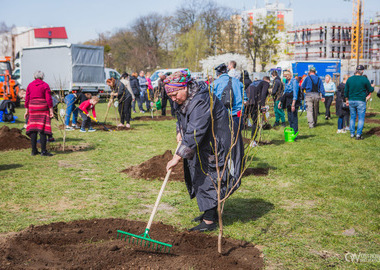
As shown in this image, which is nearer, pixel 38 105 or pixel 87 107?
pixel 38 105

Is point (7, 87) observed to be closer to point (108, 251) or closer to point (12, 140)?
point (12, 140)

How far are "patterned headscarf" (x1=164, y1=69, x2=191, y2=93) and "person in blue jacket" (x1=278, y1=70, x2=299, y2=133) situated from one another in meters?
8.49

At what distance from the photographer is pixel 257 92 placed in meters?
11.3

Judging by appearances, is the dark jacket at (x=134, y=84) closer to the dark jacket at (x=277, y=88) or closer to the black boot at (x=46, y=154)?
the dark jacket at (x=277, y=88)

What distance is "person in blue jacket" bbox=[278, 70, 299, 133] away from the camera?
12.6m

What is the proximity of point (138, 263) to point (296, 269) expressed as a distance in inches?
59.5

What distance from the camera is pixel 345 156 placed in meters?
9.87

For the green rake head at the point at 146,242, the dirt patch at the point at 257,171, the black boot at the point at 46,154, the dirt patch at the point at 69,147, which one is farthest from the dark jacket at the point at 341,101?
the green rake head at the point at 146,242

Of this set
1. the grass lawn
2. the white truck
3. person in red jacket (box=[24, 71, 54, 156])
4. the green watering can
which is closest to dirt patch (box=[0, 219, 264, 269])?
the grass lawn

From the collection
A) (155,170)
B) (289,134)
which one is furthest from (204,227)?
(289,134)

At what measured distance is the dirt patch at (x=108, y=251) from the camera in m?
3.84

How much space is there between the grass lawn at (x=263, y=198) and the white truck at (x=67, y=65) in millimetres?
16665

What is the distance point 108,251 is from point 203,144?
5.13 ft

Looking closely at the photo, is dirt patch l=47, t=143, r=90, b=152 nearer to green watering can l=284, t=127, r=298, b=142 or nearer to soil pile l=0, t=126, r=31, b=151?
soil pile l=0, t=126, r=31, b=151
